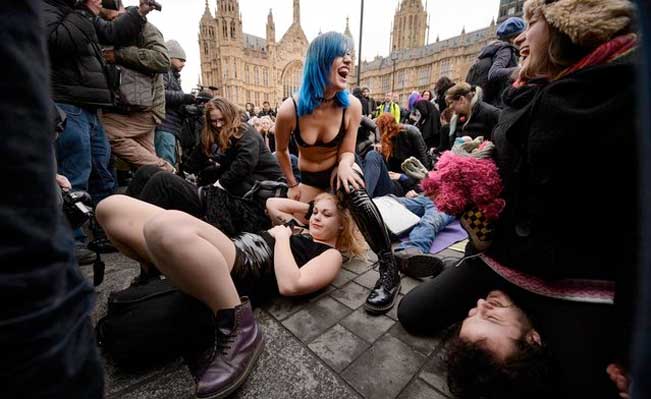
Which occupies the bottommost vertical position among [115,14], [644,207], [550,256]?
[550,256]

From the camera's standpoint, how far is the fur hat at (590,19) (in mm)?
1019

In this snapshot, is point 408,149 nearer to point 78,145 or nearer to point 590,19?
point 590,19

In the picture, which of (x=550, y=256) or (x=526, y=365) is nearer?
(x=526, y=365)

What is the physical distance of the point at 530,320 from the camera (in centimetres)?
Answer: 130

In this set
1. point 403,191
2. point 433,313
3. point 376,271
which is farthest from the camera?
point 403,191

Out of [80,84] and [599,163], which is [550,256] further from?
[80,84]

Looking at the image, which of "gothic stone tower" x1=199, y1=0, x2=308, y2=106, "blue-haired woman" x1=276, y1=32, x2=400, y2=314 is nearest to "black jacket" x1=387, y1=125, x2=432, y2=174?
"blue-haired woman" x1=276, y1=32, x2=400, y2=314

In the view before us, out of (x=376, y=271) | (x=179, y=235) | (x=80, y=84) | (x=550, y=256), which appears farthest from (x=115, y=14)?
(x=550, y=256)

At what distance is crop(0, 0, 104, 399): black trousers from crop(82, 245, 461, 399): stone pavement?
105 cm

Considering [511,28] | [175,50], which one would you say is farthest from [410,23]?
[175,50]

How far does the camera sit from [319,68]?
7.40 feet

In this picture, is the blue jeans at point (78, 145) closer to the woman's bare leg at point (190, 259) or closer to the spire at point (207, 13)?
the woman's bare leg at point (190, 259)

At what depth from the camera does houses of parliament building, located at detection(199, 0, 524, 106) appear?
43656 mm

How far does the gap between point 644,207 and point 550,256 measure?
120 centimetres
